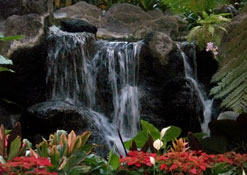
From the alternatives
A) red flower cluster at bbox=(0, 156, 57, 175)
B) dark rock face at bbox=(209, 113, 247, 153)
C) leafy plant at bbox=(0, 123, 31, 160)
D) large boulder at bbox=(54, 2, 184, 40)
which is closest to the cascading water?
large boulder at bbox=(54, 2, 184, 40)

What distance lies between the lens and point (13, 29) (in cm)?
643

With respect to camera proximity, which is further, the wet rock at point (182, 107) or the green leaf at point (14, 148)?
the wet rock at point (182, 107)

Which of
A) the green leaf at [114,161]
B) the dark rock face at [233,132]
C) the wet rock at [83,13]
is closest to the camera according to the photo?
the green leaf at [114,161]

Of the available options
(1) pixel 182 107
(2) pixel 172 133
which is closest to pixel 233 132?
(2) pixel 172 133

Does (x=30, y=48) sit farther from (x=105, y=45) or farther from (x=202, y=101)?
(x=202, y=101)

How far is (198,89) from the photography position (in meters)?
6.74

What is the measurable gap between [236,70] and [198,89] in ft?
16.7

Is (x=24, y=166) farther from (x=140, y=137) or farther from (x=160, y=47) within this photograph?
(x=160, y=47)

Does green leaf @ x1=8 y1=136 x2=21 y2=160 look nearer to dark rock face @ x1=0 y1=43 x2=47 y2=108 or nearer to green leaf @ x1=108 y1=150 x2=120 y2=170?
green leaf @ x1=108 y1=150 x2=120 y2=170

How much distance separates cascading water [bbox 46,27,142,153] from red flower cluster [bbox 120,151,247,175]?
4810 mm

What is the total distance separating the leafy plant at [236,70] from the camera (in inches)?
65.9

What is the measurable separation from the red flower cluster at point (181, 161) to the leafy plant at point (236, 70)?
366mm

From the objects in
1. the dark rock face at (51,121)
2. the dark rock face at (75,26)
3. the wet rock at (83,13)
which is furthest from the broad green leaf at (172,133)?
the wet rock at (83,13)

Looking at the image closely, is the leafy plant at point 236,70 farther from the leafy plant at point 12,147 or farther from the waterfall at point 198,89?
the waterfall at point 198,89
